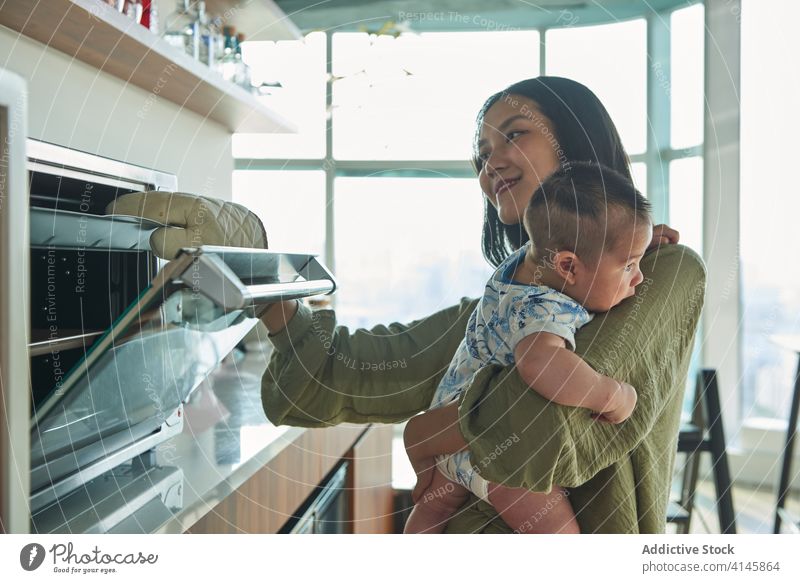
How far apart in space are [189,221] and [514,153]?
280 millimetres

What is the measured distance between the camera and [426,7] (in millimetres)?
667

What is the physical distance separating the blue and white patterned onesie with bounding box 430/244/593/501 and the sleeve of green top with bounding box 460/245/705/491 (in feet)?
0.06

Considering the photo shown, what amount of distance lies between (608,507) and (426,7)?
0.52 meters

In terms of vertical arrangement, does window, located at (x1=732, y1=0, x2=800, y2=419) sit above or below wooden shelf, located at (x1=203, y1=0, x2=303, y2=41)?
below

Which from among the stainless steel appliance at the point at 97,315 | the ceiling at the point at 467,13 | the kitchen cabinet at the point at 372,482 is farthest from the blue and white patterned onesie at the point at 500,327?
the kitchen cabinet at the point at 372,482

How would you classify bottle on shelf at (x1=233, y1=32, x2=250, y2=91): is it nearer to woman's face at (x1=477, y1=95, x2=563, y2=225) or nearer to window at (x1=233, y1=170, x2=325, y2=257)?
window at (x1=233, y1=170, x2=325, y2=257)

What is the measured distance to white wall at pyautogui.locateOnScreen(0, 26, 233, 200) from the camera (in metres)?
0.58

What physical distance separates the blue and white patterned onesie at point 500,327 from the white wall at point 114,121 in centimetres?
34

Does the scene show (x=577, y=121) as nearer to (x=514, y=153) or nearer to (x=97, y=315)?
(x=514, y=153)

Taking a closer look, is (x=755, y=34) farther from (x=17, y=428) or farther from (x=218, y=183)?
(x=17, y=428)

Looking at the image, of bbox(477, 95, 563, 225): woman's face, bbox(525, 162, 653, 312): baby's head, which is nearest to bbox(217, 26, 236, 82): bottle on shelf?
bbox(477, 95, 563, 225): woman's face

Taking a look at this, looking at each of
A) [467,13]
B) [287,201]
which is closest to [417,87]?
[467,13]

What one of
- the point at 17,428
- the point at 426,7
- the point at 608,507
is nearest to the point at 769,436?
the point at 608,507

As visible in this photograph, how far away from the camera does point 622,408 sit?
1.55ft
